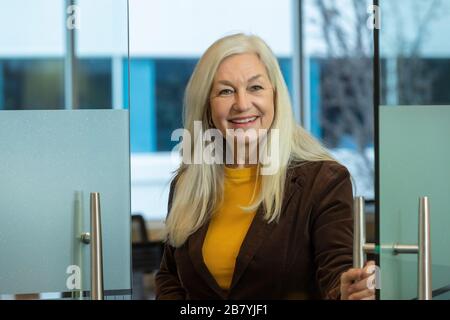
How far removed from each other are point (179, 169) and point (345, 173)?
34 centimetres

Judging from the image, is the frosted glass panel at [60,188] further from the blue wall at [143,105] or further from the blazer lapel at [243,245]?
the blue wall at [143,105]

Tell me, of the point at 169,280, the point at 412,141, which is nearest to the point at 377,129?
the point at 412,141

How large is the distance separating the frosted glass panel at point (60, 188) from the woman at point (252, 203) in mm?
224

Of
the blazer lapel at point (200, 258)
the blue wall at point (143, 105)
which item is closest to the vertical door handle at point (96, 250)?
the blazer lapel at point (200, 258)

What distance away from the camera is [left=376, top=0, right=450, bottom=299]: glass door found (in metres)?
1.22

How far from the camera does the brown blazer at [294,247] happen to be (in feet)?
5.20

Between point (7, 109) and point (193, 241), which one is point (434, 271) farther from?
point (7, 109)

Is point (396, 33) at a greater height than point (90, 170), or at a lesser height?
greater

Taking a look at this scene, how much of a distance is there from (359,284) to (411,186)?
177mm

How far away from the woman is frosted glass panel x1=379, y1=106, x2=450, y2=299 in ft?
0.78

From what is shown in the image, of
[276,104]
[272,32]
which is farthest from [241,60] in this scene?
[272,32]

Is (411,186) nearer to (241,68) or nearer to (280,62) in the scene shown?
(241,68)

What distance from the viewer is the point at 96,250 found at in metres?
1.42

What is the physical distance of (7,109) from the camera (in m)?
1.46
